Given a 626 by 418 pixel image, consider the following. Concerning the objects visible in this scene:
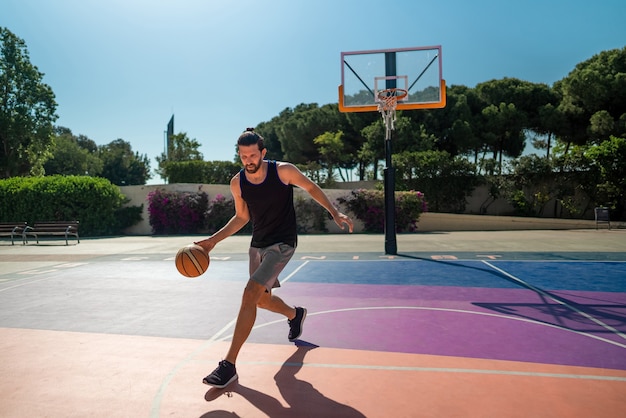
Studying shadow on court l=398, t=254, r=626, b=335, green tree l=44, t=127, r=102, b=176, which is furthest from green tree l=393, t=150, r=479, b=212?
green tree l=44, t=127, r=102, b=176

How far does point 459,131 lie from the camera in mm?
32469

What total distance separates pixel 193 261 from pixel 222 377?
1136 mm

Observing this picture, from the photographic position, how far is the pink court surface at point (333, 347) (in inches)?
113

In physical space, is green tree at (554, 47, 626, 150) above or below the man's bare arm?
above

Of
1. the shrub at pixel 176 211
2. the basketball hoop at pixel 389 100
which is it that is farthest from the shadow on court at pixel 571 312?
the shrub at pixel 176 211

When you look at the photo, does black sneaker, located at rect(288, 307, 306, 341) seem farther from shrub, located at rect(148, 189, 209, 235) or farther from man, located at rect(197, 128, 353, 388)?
shrub, located at rect(148, 189, 209, 235)

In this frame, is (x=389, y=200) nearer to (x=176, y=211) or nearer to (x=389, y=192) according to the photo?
(x=389, y=192)

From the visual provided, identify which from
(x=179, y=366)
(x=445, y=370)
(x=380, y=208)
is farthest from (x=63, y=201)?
(x=445, y=370)

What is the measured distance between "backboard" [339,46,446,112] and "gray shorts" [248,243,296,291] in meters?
9.08

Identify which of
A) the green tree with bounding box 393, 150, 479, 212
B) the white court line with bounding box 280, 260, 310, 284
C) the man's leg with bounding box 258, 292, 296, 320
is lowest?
the white court line with bounding box 280, 260, 310, 284

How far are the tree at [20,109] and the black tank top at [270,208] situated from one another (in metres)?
33.4

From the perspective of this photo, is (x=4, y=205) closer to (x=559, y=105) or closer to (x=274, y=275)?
(x=274, y=275)

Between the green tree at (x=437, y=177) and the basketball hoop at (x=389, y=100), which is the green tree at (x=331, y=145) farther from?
the basketball hoop at (x=389, y=100)

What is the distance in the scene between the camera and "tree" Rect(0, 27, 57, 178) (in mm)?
29672
